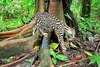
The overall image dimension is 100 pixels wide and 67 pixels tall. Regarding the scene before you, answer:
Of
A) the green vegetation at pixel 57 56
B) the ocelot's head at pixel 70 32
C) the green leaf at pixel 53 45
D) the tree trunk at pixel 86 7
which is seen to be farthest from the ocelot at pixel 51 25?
the tree trunk at pixel 86 7

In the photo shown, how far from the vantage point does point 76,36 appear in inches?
214

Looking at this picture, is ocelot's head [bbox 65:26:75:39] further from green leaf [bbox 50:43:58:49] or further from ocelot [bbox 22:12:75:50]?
green leaf [bbox 50:43:58:49]

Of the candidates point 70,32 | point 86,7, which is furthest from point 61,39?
point 86,7

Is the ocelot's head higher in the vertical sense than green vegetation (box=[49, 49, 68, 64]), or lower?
higher

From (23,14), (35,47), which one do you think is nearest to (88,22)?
(35,47)

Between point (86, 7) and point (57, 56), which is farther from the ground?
point (86, 7)

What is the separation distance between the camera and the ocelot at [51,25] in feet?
16.2

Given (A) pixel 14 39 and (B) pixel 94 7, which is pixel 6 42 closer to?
(A) pixel 14 39

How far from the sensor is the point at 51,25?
518 centimetres

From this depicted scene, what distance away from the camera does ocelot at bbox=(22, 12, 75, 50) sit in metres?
4.94


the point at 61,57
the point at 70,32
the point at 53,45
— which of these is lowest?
the point at 61,57

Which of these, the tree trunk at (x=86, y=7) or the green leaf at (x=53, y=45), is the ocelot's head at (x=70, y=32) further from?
the tree trunk at (x=86, y=7)

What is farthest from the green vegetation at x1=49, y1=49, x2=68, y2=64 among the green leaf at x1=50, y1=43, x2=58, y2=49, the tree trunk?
the tree trunk

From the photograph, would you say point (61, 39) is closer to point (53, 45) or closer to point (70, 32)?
point (53, 45)
